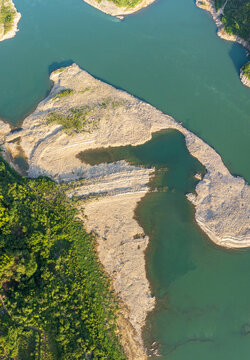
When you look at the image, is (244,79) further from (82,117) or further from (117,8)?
(117,8)

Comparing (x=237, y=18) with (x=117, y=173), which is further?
(x=237, y=18)

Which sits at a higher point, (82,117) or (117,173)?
(82,117)

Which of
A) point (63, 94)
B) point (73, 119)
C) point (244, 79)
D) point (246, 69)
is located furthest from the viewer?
point (244, 79)

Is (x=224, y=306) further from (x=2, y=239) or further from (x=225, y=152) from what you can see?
(x=2, y=239)

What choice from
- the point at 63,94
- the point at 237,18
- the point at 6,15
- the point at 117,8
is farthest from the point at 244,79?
the point at 6,15

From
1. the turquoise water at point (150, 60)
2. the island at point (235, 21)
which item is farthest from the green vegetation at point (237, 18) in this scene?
the turquoise water at point (150, 60)

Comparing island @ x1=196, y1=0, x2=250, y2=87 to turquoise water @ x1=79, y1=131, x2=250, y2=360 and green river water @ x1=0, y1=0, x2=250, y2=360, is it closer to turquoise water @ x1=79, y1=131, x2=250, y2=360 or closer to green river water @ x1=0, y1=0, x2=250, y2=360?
green river water @ x1=0, y1=0, x2=250, y2=360

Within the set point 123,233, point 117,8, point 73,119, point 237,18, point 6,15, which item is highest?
point 237,18
